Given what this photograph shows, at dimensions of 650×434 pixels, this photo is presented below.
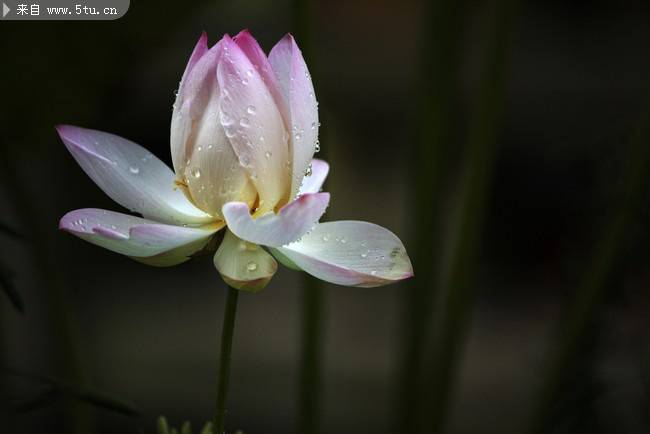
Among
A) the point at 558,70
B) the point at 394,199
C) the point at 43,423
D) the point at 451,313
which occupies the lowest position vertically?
the point at 43,423

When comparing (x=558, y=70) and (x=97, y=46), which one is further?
(x=558, y=70)

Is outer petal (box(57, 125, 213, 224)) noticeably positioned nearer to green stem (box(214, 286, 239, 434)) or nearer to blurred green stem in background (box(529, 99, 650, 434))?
green stem (box(214, 286, 239, 434))

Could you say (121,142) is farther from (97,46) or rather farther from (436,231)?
(97,46)

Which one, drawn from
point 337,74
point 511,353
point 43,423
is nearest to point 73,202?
point 43,423

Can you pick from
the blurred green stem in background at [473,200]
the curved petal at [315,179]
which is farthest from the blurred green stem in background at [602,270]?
the curved petal at [315,179]

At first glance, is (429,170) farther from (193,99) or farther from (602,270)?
(193,99)

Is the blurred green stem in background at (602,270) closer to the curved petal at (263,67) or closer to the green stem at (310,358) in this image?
the green stem at (310,358)
